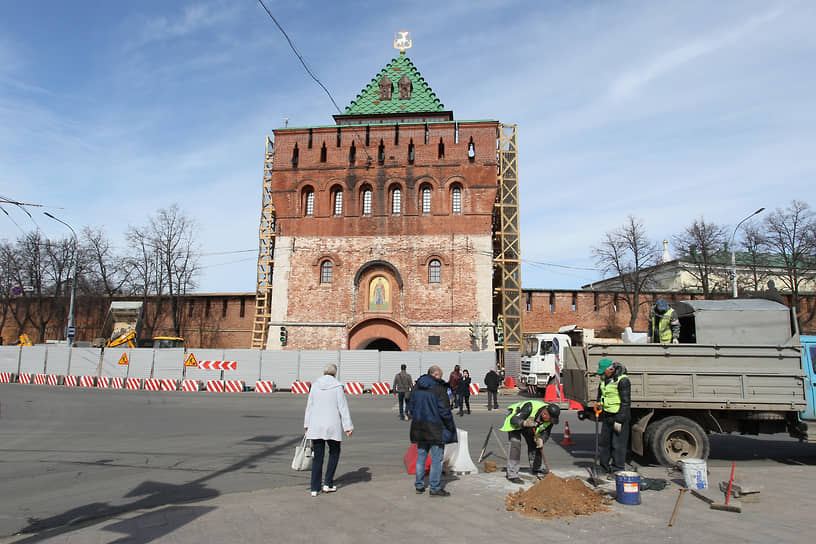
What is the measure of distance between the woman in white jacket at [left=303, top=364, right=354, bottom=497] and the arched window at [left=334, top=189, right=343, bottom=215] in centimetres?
2623

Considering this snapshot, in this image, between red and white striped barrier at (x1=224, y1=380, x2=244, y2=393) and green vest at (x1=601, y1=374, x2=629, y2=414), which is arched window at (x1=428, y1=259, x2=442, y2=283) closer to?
red and white striped barrier at (x1=224, y1=380, x2=244, y2=393)

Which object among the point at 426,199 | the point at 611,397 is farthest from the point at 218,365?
the point at 611,397

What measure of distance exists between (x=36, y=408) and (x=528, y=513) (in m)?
18.2

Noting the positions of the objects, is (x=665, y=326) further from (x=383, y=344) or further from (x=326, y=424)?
(x=383, y=344)

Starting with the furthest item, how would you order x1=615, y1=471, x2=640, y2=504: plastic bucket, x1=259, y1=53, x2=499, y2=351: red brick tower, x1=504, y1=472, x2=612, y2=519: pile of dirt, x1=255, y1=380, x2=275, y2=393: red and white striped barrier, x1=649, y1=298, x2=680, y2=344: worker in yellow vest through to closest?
x1=259, y1=53, x2=499, y2=351: red brick tower < x1=255, y1=380, x2=275, y2=393: red and white striped barrier < x1=649, y1=298, x2=680, y2=344: worker in yellow vest < x1=615, y1=471, x2=640, y2=504: plastic bucket < x1=504, y1=472, x2=612, y2=519: pile of dirt

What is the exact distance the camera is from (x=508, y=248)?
108ft

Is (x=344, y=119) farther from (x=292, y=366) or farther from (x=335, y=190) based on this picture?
(x=292, y=366)

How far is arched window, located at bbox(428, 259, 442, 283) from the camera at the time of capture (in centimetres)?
3141

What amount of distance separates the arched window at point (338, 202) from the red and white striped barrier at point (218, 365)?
1035 centimetres

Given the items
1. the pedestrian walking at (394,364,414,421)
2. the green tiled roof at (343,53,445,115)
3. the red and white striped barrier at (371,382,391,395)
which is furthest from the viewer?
the green tiled roof at (343,53,445,115)

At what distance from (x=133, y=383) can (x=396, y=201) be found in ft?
58.1

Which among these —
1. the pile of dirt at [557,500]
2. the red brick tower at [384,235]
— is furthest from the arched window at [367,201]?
the pile of dirt at [557,500]

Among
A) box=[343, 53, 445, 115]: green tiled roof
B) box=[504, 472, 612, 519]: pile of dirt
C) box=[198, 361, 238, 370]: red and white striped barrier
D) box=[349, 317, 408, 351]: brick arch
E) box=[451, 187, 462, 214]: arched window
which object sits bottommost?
box=[504, 472, 612, 519]: pile of dirt

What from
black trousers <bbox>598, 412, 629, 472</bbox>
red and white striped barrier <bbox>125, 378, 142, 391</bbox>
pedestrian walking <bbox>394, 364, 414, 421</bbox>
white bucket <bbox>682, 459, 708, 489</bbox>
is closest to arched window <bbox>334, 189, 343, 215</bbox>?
red and white striped barrier <bbox>125, 378, 142, 391</bbox>
